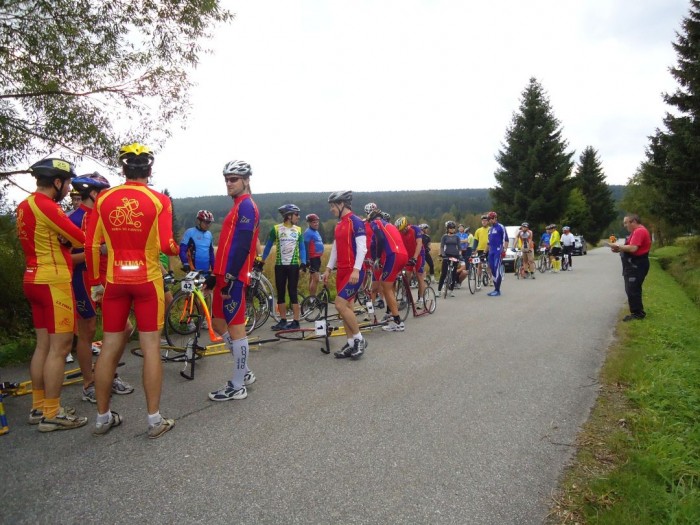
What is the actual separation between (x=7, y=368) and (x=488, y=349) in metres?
6.48

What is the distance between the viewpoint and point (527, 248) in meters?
17.8

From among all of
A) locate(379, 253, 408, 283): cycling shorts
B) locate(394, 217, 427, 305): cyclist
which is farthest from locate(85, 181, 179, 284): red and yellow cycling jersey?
locate(394, 217, 427, 305): cyclist

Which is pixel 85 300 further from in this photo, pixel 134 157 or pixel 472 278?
pixel 472 278

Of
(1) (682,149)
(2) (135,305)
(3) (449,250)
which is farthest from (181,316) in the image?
(1) (682,149)

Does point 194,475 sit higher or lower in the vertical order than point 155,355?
lower

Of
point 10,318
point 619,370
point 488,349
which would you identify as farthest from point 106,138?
point 619,370

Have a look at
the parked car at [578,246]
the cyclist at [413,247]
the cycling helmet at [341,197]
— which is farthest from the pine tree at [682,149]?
the cycling helmet at [341,197]

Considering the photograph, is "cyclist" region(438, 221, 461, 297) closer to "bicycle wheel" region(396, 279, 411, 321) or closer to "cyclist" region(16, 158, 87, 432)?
"bicycle wheel" region(396, 279, 411, 321)

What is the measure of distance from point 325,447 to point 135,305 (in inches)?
75.5

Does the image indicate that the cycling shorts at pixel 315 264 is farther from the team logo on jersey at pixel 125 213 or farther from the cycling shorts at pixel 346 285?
the team logo on jersey at pixel 125 213

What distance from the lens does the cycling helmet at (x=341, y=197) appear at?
612 cm

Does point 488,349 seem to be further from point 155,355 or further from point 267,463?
point 155,355

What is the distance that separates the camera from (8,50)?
6844 mm

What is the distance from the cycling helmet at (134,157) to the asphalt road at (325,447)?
7.30 feet
